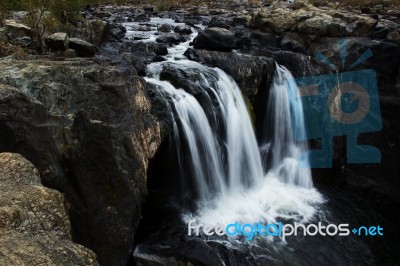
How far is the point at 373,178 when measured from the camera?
13.8 metres

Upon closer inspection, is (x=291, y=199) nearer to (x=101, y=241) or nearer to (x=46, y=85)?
(x=101, y=241)

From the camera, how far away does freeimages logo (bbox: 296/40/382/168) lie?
1416 cm

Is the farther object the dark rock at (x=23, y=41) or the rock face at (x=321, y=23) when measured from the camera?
the rock face at (x=321, y=23)

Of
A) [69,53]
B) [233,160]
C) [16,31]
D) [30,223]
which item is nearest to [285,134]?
[233,160]

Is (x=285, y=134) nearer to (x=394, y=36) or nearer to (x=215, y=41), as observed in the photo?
(x=215, y=41)

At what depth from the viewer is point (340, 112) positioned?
1470 cm

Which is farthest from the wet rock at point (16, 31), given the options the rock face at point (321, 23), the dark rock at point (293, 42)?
the rock face at point (321, 23)

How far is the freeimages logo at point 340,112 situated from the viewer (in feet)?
46.4

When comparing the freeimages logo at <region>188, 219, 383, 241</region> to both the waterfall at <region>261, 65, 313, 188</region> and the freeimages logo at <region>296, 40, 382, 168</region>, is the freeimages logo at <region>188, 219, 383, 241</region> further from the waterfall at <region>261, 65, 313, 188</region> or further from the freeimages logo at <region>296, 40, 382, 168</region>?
the freeimages logo at <region>296, 40, 382, 168</region>

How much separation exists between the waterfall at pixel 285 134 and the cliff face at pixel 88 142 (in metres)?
6.50

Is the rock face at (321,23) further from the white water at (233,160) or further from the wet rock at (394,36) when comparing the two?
the white water at (233,160)

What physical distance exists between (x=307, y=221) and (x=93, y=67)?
7.34 m

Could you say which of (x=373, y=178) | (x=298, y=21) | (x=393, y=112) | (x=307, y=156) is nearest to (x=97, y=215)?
(x=307, y=156)

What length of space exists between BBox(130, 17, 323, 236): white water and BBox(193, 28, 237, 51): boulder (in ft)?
8.86
